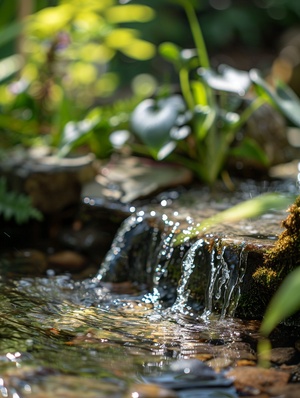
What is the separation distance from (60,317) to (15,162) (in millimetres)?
1419

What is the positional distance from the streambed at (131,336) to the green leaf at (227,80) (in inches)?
23.1

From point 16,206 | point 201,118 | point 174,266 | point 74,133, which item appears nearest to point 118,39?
point 74,133

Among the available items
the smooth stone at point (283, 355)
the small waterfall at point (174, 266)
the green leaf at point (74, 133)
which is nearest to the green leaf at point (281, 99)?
the small waterfall at point (174, 266)

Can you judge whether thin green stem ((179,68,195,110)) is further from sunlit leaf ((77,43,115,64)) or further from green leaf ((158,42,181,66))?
sunlit leaf ((77,43,115,64))

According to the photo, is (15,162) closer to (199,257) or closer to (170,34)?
(199,257)

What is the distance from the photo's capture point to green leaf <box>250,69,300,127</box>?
280 centimetres

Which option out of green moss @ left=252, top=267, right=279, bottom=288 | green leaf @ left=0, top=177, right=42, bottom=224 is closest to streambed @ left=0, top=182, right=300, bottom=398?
green moss @ left=252, top=267, right=279, bottom=288

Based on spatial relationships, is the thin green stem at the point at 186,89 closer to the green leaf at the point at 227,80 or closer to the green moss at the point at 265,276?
the green leaf at the point at 227,80

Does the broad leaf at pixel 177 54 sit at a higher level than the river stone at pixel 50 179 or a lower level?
higher

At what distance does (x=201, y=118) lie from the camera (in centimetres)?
336

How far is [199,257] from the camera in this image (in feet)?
8.24

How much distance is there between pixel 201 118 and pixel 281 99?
514mm

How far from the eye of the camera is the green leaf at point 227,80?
10.5 feet

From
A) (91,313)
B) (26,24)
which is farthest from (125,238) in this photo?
(26,24)
